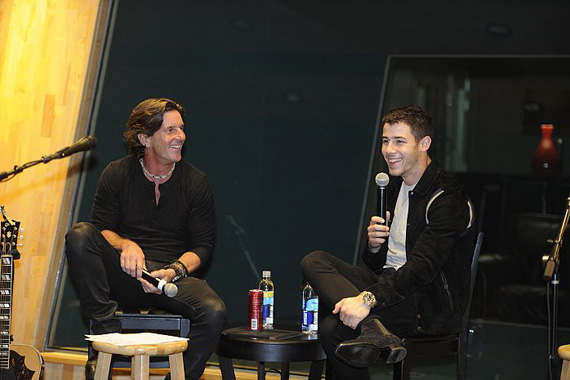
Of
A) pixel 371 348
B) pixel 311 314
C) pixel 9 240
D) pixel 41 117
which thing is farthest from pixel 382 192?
pixel 41 117

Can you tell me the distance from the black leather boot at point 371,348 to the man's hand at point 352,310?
10 cm

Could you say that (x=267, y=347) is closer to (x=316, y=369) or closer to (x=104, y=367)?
(x=316, y=369)

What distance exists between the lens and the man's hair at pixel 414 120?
3.60 m

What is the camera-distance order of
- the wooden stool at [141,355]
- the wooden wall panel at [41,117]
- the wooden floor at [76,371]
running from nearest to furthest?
the wooden stool at [141,355] → the wooden floor at [76,371] → the wooden wall panel at [41,117]

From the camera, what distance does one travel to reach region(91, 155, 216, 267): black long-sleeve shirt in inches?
162

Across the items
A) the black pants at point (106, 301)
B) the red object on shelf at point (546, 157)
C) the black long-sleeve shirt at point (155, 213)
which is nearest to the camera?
the black pants at point (106, 301)

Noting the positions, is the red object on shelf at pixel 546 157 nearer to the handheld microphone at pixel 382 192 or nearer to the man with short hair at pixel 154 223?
the handheld microphone at pixel 382 192

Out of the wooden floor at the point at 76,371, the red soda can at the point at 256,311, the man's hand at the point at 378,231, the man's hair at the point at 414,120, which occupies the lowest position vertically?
the wooden floor at the point at 76,371

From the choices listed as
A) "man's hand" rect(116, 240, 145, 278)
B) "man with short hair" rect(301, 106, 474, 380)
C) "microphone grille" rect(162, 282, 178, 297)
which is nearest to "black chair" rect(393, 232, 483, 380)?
"man with short hair" rect(301, 106, 474, 380)

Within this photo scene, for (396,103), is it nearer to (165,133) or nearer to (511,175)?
(511,175)

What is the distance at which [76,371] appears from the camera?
4883 millimetres

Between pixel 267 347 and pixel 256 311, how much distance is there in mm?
344

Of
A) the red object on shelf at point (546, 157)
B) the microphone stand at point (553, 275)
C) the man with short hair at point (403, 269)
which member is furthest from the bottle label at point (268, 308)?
the red object on shelf at point (546, 157)

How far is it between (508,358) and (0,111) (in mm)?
3242
